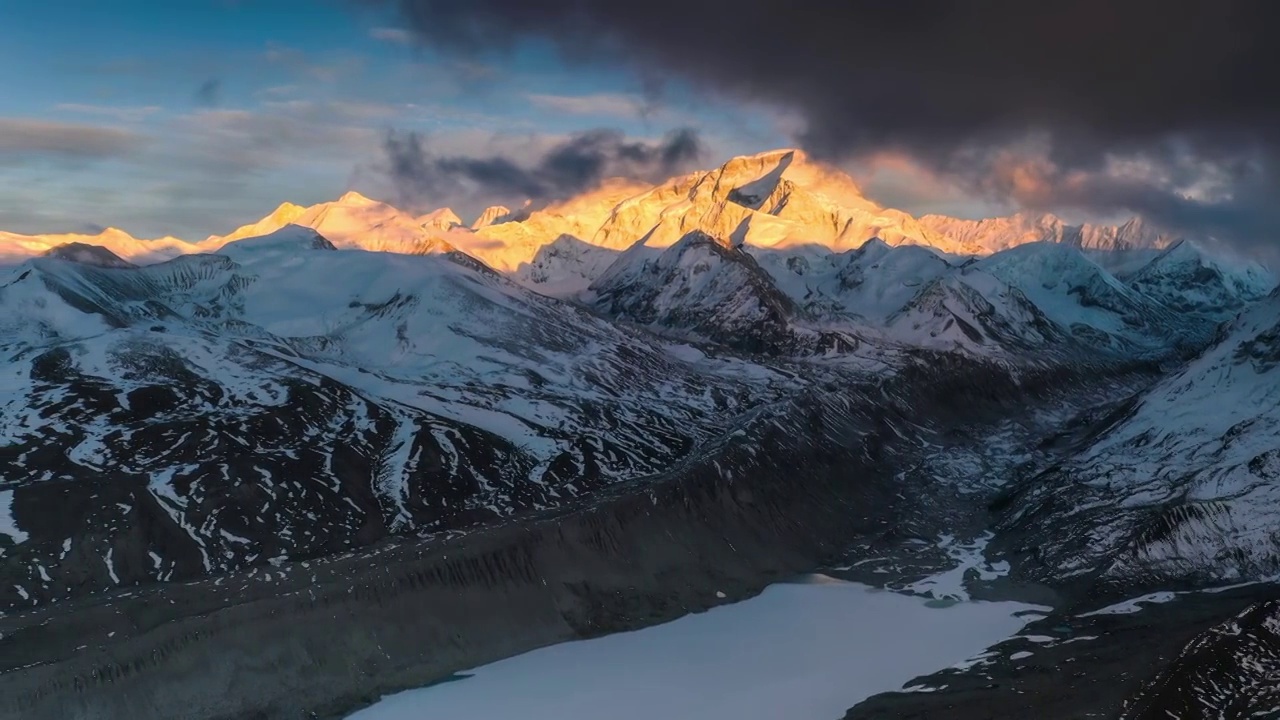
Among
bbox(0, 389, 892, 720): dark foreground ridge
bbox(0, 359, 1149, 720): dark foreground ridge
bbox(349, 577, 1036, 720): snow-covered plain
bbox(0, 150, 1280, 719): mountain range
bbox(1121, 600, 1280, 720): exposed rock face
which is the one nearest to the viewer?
bbox(1121, 600, 1280, 720): exposed rock face

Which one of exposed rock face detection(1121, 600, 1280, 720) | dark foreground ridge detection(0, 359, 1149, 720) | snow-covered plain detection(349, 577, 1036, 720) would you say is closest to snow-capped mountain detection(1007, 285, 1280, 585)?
snow-covered plain detection(349, 577, 1036, 720)

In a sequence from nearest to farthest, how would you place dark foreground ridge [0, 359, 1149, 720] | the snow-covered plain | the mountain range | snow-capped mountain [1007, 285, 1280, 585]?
dark foreground ridge [0, 359, 1149, 720] → the snow-covered plain → the mountain range → snow-capped mountain [1007, 285, 1280, 585]

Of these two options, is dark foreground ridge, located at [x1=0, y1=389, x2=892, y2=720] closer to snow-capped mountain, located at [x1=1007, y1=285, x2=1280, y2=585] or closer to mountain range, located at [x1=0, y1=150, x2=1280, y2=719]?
mountain range, located at [x1=0, y1=150, x2=1280, y2=719]

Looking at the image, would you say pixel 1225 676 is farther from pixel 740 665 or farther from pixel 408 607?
pixel 408 607

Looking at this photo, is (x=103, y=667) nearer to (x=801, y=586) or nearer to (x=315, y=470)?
(x=315, y=470)

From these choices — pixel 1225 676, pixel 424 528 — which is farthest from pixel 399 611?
pixel 1225 676

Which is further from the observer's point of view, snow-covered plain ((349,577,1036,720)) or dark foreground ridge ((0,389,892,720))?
snow-covered plain ((349,577,1036,720))

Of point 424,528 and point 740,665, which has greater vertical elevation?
point 424,528

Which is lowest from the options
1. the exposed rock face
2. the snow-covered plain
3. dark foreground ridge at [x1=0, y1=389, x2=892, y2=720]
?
the exposed rock face

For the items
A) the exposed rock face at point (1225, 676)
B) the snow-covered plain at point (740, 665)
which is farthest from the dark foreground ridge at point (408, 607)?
the exposed rock face at point (1225, 676)

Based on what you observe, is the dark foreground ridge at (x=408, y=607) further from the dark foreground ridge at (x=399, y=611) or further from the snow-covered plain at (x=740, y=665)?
the snow-covered plain at (x=740, y=665)
